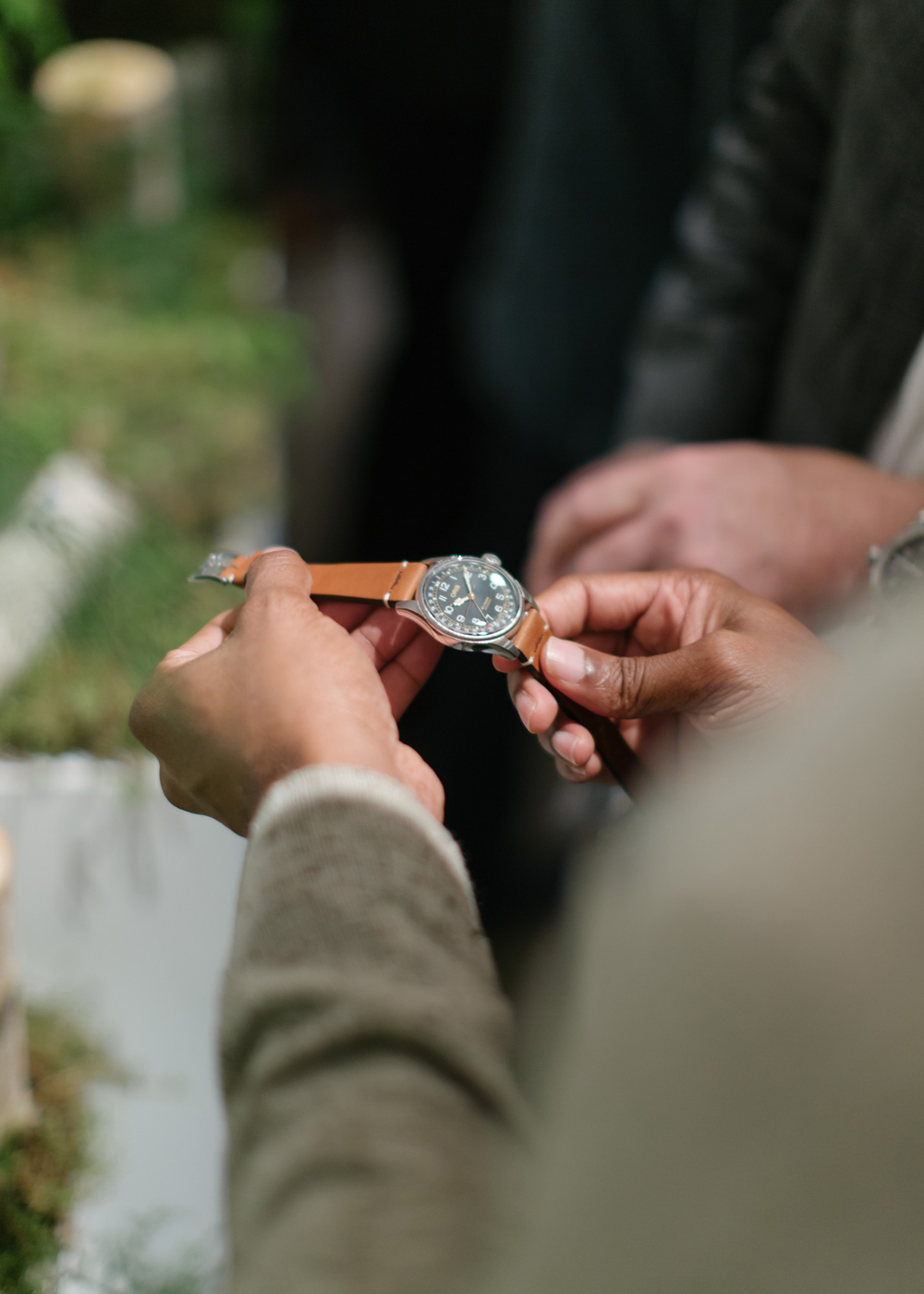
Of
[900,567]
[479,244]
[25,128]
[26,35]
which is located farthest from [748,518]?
[479,244]

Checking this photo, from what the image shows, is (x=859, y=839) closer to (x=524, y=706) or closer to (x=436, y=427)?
(x=524, y=706)

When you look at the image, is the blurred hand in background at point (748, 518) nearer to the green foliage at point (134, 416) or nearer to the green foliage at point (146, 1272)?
the green foliage at point (134, 416)

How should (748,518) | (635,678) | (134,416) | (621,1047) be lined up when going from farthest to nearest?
(134,416), (748,518), (635,678), (621,1047)

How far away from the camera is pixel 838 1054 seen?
0.74 ft

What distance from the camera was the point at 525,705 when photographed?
0.44 m

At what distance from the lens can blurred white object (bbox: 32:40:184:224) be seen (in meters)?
0.92

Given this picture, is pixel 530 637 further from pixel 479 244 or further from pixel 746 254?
pixel 479 244

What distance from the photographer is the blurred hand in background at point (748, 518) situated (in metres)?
0.56

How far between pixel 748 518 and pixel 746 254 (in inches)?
10.8

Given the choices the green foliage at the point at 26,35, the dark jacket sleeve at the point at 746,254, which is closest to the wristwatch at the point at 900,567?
the dark jacket sleeve at the point at 746,254

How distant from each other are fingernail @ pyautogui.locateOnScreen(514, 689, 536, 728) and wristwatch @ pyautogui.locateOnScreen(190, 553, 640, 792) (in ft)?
0.04

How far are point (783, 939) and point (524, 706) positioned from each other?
0.22 meters

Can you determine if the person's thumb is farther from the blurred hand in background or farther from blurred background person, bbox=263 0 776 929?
blurred background person, bbox=263 0 776 929

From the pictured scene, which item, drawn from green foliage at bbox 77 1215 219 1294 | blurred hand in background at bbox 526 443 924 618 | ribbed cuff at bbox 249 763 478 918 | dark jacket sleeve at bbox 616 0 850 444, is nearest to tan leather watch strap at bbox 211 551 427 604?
ribbed cuff at bbox 249 763 478 918
